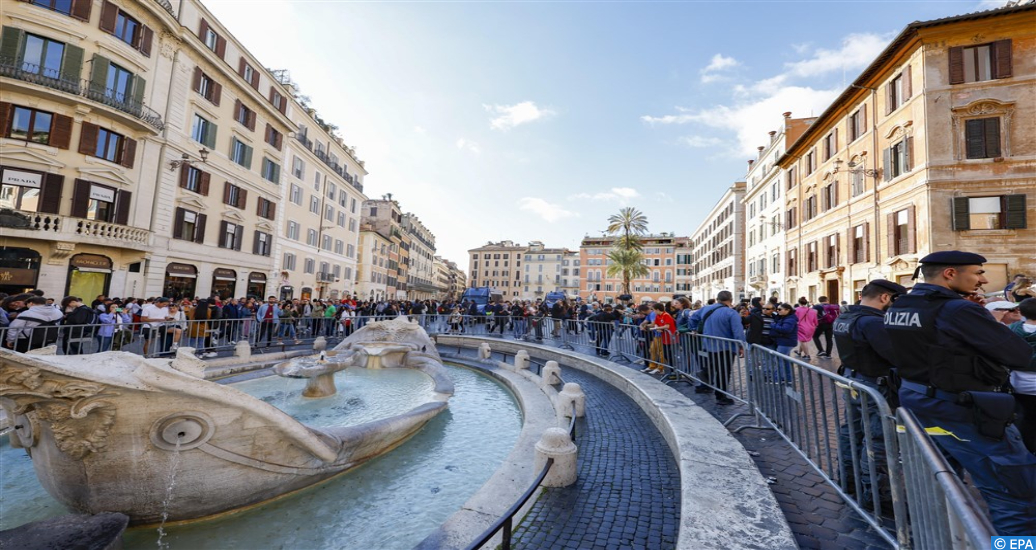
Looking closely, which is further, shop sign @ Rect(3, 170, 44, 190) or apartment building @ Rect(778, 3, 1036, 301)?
apartment building @ Rect(778, 3, 1036, 301)

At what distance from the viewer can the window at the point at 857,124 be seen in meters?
23.6

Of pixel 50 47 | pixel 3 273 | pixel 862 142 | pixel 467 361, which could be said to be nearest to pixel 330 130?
pixel 50 47

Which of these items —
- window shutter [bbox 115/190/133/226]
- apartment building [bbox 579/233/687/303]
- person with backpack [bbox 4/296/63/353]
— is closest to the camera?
person with backpack [bbox 4/296/63/353]

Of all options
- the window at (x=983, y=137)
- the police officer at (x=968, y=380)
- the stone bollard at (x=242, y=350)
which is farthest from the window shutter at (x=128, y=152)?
the window at (x=983, y=137)

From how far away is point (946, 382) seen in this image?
8.18 feet

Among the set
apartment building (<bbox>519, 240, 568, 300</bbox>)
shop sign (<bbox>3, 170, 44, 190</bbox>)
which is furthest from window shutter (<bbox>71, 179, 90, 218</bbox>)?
apartment building (<bbox>519, 240, 568, 300</bbox>)

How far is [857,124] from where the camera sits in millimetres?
24453

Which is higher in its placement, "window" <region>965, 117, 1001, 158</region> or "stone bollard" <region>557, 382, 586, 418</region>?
"window" <region>965, 117, 1001, 158</region>

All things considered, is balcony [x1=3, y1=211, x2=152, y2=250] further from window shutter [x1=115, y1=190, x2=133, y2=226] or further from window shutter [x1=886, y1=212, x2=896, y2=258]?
window shutter [x1=886, y1=212, x2=896, y2=258]

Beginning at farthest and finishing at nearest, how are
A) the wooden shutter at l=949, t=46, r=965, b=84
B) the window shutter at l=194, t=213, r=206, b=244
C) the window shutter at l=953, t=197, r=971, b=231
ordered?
the window shutter at l=194, t=213, r=206, b=244 → the wooden shutter at l=949, t=46, r=965, b=84 → the window shutter at l=953, t=197, r=971, b=231

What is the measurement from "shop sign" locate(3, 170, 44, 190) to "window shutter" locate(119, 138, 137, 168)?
2987 millimetres

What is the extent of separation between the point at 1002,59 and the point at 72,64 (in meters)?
40.1

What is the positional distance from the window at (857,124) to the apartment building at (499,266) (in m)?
76.4

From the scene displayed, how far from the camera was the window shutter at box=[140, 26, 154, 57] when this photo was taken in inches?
789
